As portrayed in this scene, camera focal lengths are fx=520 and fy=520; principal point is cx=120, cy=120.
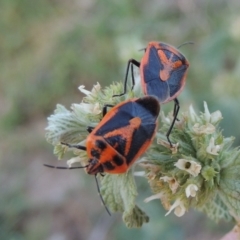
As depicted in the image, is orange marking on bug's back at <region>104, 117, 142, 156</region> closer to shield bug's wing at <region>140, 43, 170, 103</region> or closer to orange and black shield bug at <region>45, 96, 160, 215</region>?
orange and black shield bug at <region>45, 96, 160, 215</region>

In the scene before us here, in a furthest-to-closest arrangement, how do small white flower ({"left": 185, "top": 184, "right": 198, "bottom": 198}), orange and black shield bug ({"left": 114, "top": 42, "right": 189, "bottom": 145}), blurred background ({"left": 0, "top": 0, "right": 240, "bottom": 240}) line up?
blurred background ({"left": 0, "top": 0, "right": 240, "bottom": 240}) → orange and black shield bug ({"left": 114, "top": 42, "right": 189, "bottom": 145}) → small white flower ({"left": 185, "top": 184, "right": 198, "bottom": 198})

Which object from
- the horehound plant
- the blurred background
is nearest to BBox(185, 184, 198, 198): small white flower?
the horehound plant

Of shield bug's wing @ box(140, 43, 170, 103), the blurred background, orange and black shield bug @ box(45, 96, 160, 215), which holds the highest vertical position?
shield bug's wing @ box(140, 43, 170, 103)

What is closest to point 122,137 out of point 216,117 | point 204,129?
point 204,129

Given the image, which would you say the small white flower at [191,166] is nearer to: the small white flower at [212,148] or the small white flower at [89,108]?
the small white flower at [212,148]

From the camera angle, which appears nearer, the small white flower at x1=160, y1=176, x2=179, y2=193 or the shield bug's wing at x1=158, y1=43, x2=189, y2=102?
the small white flower at x1=160, y1=176, x2=179, y2=193

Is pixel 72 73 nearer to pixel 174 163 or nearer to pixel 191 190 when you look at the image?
pixel 174 163

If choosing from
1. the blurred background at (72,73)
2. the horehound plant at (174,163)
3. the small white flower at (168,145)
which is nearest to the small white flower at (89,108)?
the horehound plant at (174,163)

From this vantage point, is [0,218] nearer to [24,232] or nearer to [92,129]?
[24,232]
